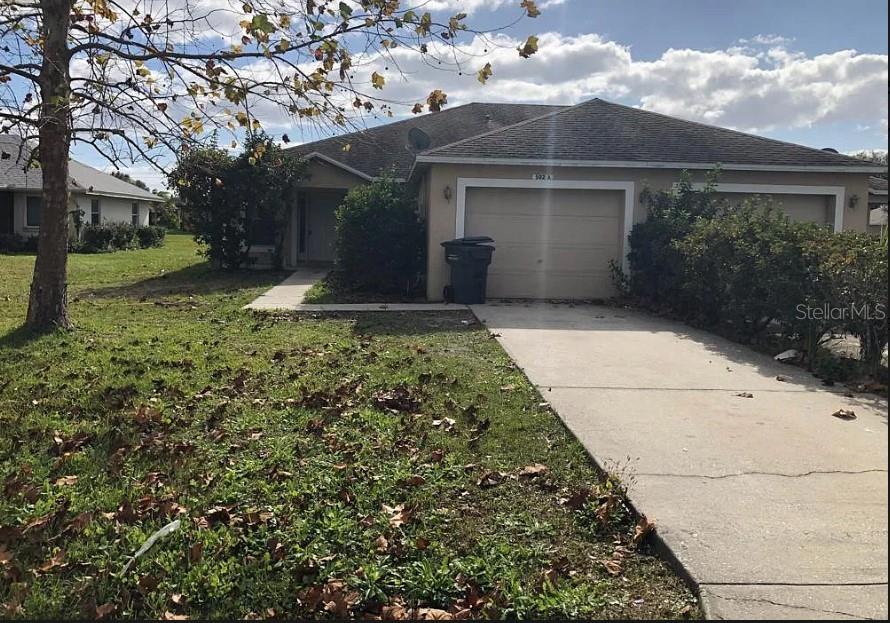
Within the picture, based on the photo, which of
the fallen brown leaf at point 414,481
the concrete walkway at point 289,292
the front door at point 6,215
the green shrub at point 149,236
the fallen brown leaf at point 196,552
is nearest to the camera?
the fallen brown leaf at point 196,552

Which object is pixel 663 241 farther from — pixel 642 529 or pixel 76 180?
pixel 76 180

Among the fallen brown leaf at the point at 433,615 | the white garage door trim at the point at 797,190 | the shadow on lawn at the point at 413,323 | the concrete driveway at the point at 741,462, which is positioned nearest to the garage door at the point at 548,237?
the white garage door trim at the point at 797,190

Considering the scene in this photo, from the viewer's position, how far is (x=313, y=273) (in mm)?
19984

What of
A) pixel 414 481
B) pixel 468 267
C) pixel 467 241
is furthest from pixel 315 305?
pixel 414 481

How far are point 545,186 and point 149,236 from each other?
25.8 metres

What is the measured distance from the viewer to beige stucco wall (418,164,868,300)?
528 inches

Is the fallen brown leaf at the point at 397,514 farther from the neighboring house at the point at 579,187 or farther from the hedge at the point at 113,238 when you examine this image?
the hedge at the point at 113,238

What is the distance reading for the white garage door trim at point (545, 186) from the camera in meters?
13.4

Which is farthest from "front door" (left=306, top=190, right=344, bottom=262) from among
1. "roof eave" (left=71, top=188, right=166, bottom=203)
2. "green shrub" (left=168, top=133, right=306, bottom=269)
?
"roof eave" (left=71, top=188, right=166, bottom=203)

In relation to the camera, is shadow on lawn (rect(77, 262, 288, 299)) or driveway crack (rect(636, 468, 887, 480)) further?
shadow on lawn (rect(77, 262, 288, 299))

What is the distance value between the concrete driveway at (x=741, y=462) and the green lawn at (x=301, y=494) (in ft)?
0.78

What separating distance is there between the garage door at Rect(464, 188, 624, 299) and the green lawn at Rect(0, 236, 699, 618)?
20.2 ft

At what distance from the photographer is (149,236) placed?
111 ft

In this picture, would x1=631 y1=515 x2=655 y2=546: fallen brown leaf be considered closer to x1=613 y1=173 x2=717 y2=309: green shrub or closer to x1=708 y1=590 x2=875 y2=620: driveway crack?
x1=708 y1=590 x2=875 y2=620: driveway crack
